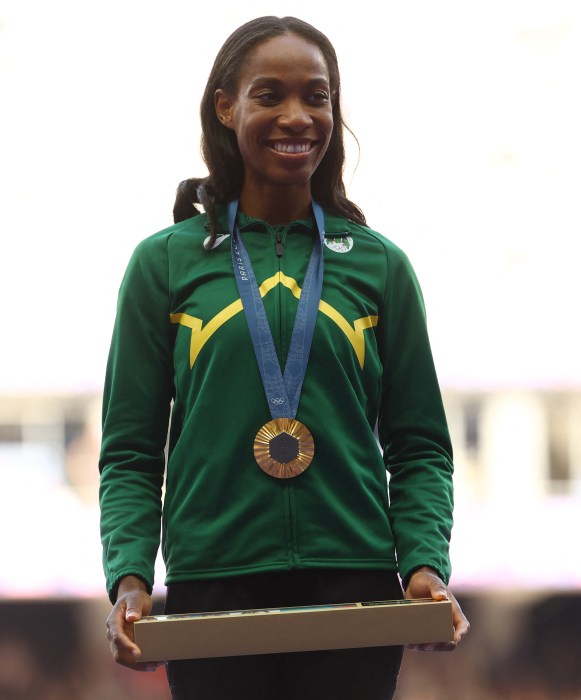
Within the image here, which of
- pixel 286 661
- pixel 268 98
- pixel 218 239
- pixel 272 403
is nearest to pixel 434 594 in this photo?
pixel 286 661

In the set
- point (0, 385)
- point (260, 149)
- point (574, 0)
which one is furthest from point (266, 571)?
point (574, 0)

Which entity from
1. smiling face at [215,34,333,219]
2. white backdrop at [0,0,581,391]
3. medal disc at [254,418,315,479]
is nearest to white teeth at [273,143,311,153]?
smiling face at [215,34,333,219]

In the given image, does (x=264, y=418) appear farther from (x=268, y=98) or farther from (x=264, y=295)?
(x=268, y=98)

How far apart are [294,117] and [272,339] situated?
0.91 feet

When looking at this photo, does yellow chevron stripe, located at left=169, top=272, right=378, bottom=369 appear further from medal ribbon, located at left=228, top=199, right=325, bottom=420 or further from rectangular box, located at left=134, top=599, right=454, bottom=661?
rectangular box, located at left=134, top=599, right=454, bottom=661

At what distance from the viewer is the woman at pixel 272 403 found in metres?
1.59

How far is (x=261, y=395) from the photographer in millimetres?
1634

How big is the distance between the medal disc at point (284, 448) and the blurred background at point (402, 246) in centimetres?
451

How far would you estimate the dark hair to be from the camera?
69.5 inches

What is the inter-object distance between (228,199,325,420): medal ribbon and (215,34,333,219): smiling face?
0.12 metres

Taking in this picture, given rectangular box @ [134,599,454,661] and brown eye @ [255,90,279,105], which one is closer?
rectangular box @ [134,599,454,661]

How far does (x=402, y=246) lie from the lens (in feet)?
20.6

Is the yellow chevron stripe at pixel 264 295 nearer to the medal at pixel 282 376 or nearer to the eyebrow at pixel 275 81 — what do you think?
the medal at pixel 282 376

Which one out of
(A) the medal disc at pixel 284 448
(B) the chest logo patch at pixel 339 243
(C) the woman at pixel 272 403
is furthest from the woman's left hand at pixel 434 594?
(B) the chest logo patch at pixel 339 243
